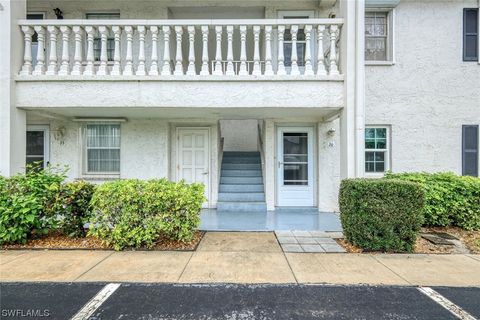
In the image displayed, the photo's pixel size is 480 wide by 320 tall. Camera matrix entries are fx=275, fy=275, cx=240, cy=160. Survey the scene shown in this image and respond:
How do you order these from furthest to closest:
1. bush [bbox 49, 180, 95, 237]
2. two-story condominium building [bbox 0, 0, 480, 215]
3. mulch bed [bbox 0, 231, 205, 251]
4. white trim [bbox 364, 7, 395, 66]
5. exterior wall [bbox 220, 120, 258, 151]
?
exterior wall [bbox 220, 120, 258, 151]
white trim [bbox 364, 7, 395, 66]
two-story condominium building [bbox 0, 0, 480, 215]
bush [bbox 49, 180, 95, 237]
mulch bed [bbox 0, 231, 205, 251]

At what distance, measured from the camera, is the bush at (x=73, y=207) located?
5.21 m

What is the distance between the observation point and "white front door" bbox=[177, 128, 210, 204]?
8711mm

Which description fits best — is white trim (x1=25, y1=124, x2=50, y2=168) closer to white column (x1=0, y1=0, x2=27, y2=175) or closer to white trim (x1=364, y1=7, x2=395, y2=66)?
white column (x1=0, y1=0, x2=27, y2=175)

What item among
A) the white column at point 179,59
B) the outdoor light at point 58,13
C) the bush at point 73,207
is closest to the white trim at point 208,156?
the white column at point 179,59

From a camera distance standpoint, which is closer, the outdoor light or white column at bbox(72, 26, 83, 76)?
white column at bbox(72, 26, 83, 76)

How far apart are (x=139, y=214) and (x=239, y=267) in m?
2.03

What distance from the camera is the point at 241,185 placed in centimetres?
886

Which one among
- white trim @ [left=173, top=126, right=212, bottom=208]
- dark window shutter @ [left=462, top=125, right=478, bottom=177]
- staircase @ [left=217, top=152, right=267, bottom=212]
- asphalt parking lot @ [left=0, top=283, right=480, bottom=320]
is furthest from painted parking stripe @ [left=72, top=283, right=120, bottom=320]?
dark window shutter @ [left=462, top=125, right=478, bottom=177]

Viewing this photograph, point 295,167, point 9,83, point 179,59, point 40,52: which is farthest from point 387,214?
point 9,83

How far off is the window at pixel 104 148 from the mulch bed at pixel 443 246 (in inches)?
264

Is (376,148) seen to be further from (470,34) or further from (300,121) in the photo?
(470,34)

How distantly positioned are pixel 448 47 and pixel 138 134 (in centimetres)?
969

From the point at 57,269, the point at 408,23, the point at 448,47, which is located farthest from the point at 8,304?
the point at 448,47

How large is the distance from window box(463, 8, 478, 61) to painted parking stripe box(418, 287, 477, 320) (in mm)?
7978
